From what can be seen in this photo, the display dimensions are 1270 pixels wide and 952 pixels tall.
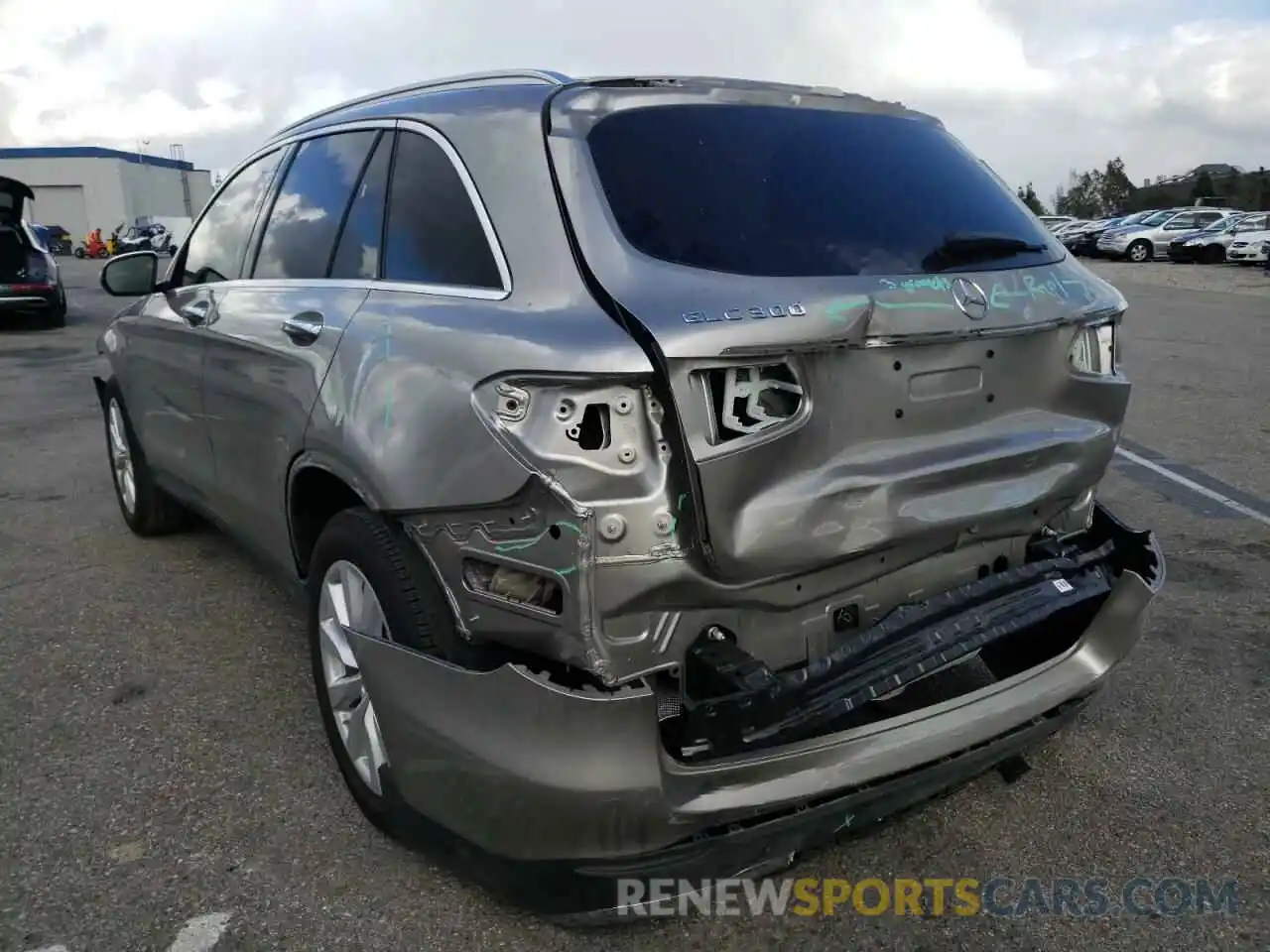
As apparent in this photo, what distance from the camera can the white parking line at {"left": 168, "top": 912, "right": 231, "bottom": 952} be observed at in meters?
2.34

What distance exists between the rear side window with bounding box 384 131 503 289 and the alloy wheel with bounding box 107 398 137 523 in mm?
2798

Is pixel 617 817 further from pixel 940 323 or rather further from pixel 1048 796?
pixel 1048 796

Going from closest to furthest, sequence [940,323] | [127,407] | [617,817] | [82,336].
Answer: [617,817] < [940,323] < [127,407] < [82,336]

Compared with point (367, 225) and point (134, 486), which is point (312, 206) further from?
point (134, 486)

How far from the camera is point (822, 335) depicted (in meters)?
2.13

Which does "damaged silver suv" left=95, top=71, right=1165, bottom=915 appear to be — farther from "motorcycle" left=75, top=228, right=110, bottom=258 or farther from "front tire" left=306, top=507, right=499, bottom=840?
"motorcycle" left=75, top=228, right=110, bottom=258

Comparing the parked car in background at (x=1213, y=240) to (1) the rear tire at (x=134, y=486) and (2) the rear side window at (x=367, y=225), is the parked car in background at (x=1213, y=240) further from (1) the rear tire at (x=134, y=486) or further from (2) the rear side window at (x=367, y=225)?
(2) the rear side window at (x=367, y=225)

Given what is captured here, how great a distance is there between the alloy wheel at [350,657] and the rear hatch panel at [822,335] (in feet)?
3.15

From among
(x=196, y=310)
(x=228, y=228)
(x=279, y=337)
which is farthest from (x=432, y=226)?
(x=228, y=228)

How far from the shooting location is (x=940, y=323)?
2305 millimetres

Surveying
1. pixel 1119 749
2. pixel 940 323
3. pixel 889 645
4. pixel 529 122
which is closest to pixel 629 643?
pixel 889 645

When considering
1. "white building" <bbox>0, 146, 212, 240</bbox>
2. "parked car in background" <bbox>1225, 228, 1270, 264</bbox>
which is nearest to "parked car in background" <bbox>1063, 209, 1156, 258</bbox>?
"parked car in background" <bbox>1225, 228, 1270, 264</bbox>

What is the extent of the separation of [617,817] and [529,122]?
1.52 meters
